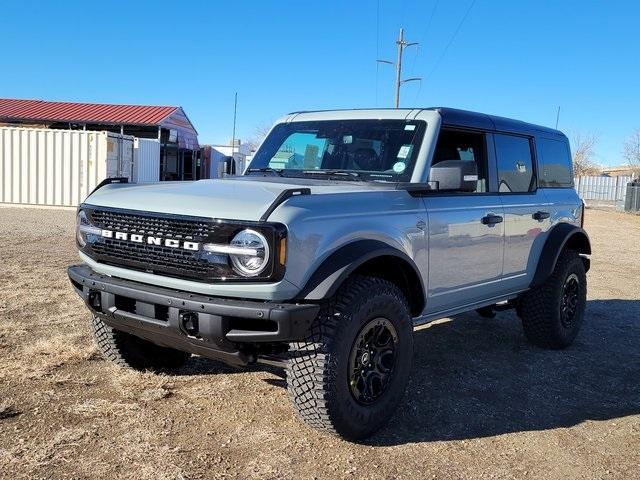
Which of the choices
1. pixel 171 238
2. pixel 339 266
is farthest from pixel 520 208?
pixel 171 238

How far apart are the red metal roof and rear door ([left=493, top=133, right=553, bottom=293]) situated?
25446mm

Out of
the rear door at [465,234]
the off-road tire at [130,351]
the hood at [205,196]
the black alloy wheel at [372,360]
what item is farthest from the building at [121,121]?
the black alloy wheel at [372,360]

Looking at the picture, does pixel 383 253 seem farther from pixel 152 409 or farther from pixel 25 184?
pixel 25 184

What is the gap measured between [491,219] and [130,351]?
9.33 ft

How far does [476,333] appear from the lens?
6312 mm

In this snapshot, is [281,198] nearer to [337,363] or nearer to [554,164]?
[337,363]

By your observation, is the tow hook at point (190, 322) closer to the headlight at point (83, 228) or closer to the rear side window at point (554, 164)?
the headlight at point (83, 228)

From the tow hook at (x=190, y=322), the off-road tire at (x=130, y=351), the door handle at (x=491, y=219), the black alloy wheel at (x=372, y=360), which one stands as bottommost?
the off-road tire at (x=130, y=351)

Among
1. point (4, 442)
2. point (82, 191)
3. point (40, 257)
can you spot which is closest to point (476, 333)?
point (4, 442)

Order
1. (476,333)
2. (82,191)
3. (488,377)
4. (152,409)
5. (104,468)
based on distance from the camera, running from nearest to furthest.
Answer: (104,468) < (152,409) < (488,377) < (476,333) < (82,191)

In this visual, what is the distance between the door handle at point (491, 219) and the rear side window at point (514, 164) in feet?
1.09

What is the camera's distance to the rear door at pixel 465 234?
4207mm

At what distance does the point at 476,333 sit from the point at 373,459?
3209mm

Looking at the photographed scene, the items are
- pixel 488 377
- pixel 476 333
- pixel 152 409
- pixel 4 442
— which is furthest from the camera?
pixel 476 333
